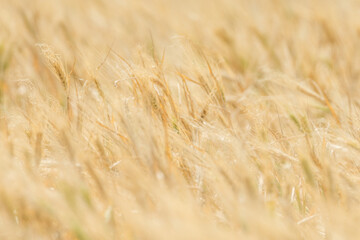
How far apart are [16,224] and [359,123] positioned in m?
0.62

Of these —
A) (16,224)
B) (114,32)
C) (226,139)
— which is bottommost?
(114,32)

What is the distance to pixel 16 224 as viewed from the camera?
727 mm

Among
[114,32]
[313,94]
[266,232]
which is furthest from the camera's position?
[114,32]

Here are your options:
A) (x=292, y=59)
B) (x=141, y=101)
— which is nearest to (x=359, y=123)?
(x=141, y=101)

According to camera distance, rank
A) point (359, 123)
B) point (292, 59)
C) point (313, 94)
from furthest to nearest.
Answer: point (292, 59) → point (313, 94) → point (359, 123)

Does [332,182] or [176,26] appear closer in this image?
[332,182]

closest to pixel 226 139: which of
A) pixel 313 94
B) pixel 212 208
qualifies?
pixel 212 208

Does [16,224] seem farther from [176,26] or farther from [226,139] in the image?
[176,26]

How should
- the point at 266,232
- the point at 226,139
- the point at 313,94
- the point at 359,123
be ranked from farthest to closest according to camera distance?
the point at 313,94, the point at 359,123, the point at 226,139, the point at 266,232

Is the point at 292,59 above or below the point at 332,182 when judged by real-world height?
below

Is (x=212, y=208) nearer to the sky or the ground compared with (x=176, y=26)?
nearer to the sky

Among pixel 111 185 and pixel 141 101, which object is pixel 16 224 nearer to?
pixel 111 185

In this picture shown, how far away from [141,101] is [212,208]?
269 millimetres

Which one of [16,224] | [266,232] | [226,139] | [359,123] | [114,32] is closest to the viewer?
[266,232]
